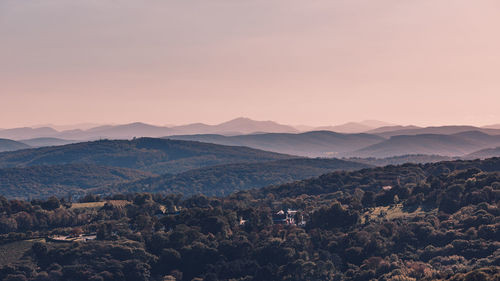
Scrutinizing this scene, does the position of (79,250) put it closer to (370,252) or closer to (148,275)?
(148,275)

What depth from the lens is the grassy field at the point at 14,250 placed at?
13893 centimetres

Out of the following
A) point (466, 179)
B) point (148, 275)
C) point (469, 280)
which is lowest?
point (148, 275)

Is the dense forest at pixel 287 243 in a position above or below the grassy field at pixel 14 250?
above

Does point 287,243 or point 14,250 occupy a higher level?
point 287,243

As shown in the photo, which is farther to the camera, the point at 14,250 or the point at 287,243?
the point at 14,250

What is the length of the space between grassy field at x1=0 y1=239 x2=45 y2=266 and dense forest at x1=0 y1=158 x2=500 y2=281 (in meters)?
0.21

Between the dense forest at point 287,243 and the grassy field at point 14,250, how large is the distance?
0.21 m

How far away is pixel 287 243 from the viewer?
13688 cm

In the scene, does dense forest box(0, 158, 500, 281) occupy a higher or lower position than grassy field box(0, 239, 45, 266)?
higher

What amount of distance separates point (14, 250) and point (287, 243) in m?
59.1

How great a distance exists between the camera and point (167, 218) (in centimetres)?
16025

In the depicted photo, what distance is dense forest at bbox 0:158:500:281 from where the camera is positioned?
127000 millimetres

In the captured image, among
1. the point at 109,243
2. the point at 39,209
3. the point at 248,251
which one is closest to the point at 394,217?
the point at 248,251

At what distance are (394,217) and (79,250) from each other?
72436 mm
